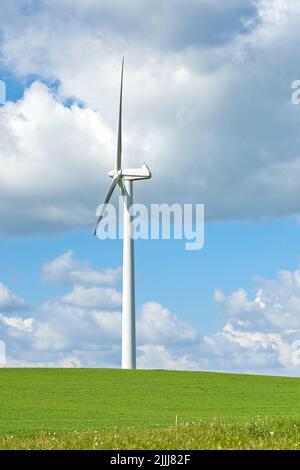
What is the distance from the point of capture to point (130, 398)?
5453 cm

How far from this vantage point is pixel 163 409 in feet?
153

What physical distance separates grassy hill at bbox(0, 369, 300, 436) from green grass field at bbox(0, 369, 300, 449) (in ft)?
0.17

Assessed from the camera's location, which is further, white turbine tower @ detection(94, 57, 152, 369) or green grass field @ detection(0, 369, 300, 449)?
white turbine tower @ detection(94, 57, 152, 369)

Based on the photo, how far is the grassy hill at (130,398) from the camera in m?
38.6

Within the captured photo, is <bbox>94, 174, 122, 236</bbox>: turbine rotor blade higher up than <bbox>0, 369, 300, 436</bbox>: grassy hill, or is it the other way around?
<bbox>94, 174, 122, 236</bbox>: turbine rotor blade

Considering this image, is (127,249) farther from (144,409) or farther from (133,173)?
(144,409)

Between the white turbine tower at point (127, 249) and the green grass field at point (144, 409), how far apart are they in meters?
2.37

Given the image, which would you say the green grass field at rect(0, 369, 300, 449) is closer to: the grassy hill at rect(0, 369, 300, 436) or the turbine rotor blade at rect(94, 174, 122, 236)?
the grassy hill at rect(0, 369, 300, 436)

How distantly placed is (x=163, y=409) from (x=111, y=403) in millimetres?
5570

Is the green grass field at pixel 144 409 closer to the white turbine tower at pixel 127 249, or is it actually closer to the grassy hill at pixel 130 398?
the grassy hill at pixel 130 398

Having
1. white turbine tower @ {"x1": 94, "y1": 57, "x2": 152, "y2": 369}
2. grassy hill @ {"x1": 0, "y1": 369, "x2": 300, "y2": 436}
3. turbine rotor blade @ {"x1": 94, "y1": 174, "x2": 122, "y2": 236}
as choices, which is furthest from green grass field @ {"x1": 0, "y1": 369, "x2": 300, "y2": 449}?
turbine rotor blade @ {"x1": 94, "y1": 174, "x2": 122, "y2": 236}

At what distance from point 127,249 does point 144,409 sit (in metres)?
24.2

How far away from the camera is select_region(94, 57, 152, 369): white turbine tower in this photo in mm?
69250

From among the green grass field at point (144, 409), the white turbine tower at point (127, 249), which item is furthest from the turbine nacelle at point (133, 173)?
the green grass field at point (144, 409)
